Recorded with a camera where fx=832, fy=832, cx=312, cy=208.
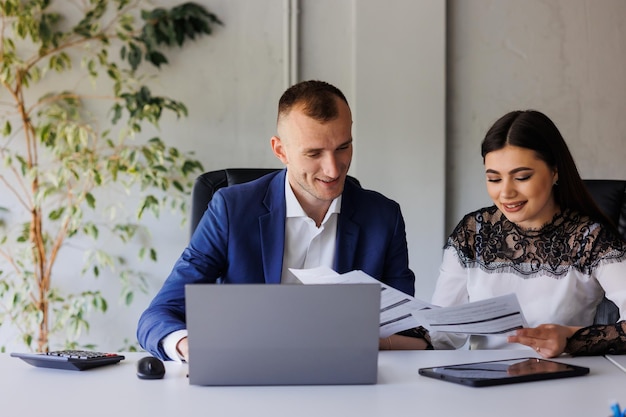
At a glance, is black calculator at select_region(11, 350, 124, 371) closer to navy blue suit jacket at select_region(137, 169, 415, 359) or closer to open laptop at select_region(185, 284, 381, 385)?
open laptop at select_region(185, 284, 381, 385)

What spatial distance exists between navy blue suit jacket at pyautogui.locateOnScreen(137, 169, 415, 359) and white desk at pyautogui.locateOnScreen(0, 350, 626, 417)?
0.49 meters

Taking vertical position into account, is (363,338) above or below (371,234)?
below

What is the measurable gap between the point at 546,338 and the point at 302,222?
2.33 ft

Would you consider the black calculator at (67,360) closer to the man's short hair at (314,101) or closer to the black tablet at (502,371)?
the black tablet at (502,371)

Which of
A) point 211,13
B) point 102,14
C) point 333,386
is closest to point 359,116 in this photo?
point 211,13

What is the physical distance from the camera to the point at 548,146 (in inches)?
88.4

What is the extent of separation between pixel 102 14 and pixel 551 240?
89.0 inches

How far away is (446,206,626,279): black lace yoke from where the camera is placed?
2.19 m

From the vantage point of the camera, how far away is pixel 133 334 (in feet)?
12.2

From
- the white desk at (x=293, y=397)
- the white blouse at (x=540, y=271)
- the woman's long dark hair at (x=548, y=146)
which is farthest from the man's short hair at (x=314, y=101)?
the white desk at (x=293, y=397)

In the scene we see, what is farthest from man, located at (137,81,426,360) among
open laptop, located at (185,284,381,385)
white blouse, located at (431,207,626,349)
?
open laptop, located at (185,284,381,385)

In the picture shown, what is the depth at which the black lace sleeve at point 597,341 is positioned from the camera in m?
1.86

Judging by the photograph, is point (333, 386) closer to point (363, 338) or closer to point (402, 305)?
point (363, 338)

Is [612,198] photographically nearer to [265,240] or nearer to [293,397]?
[265,240]
